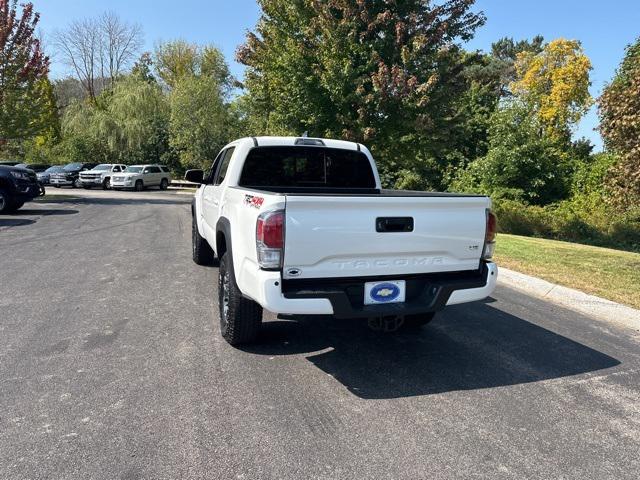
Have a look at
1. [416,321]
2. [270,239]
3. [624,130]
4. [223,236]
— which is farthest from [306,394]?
[624,130]

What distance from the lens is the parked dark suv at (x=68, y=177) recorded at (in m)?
31.9

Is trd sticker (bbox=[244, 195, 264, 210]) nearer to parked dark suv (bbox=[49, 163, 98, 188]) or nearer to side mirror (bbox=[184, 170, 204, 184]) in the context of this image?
side mirror (bbox=[184, 170, 204, 184])

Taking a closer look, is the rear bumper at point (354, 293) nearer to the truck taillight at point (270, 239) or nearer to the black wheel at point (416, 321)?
the truck taillight at point (270, 239)

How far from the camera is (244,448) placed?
9.14ft

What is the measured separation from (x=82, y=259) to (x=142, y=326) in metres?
4.18

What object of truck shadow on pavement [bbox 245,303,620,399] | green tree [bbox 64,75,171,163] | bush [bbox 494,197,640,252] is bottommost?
bush [bbox 494,197,640,252]

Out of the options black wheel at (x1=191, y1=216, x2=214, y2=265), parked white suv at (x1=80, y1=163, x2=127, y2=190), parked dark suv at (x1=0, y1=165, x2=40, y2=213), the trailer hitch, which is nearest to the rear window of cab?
the trailer hitch

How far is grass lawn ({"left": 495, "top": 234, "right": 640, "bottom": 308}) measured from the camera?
6.88 m

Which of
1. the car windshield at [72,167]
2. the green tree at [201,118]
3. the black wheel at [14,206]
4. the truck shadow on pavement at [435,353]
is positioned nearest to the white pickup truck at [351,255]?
the truck shadow on pavement at [435,353]

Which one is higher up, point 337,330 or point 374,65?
point 374,65

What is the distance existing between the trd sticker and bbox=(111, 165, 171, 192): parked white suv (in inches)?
1147

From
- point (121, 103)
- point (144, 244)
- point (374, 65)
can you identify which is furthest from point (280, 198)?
point (121, 103)

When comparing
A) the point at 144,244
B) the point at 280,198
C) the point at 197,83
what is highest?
the point at 197,83

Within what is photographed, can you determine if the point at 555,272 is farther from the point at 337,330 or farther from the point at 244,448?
the point at 244,448
